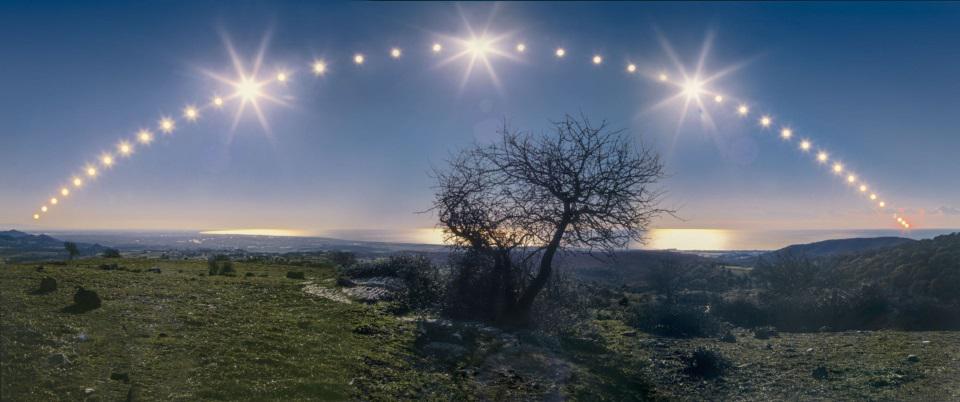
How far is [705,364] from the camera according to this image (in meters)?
11.6

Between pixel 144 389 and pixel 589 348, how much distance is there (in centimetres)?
1077

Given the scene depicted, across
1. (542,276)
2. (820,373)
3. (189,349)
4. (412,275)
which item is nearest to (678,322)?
(542,276)

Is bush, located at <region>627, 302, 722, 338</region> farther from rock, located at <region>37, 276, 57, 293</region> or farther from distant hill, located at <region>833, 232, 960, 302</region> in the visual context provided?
rock, located at <region>37, 276, 57, 293</region>

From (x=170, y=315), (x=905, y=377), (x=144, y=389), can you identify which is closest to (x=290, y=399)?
(x=144, y=389)

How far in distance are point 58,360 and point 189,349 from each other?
75.6 inches

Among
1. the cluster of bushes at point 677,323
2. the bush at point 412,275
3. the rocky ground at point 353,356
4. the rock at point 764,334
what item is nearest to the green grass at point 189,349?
the rocky ground at point 353,356

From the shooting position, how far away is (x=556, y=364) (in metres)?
11.5

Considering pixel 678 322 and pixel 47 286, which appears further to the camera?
pixel 678 322

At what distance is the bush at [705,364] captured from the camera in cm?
1133

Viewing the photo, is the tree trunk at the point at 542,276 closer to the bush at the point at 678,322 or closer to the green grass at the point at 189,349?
the green grass at the point at 189,349

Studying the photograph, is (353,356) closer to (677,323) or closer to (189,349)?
(189,349)

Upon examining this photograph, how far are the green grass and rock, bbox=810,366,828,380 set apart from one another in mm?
8036

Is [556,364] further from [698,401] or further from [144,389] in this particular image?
[144,389]

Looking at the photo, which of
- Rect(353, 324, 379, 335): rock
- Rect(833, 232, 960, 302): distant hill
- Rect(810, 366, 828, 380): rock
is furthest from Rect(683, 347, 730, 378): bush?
Rect(833, 232, 960, 302): distant hill
